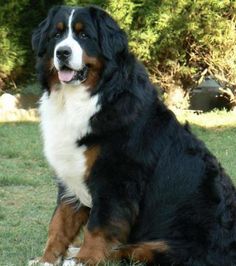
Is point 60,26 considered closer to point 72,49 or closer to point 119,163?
point 72,49

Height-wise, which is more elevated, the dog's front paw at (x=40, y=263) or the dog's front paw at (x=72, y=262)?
the dog's front paw at (x=72, y=262)

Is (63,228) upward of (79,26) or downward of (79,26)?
downward

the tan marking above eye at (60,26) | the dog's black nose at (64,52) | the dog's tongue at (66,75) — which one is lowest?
the dog's tongue at (66,75)

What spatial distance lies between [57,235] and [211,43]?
853 cm

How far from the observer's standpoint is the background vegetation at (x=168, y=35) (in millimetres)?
12414

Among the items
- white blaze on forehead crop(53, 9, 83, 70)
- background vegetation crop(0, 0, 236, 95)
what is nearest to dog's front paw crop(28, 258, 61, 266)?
white blaze on forehead crop(53, 9, 83, 70)

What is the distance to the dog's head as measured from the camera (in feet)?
15.4

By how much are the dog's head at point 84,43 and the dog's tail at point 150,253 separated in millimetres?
1275

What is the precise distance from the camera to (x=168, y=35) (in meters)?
Result: 12.5

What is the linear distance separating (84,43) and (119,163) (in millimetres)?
954

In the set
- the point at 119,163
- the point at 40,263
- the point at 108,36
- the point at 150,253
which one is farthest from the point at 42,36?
the point at 150,253

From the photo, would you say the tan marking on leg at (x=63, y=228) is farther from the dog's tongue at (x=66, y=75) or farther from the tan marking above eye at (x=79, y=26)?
the tan marking above eye at (x=79, y=26)

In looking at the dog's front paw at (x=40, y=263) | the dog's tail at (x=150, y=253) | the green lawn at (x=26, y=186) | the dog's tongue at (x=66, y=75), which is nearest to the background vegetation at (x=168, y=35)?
the green lawn at (x=26, y=186)

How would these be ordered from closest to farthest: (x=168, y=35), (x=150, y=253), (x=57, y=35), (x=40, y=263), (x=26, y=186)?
(x=150, y=253) < (x=40, y=263) < (x=57, y=35) < (x=26, y=186) < (x=168, y=35)
